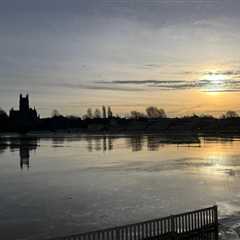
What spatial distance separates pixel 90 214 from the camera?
907 inches

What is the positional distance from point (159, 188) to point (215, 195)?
12.6ft

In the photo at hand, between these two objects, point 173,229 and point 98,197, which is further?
point 98,197

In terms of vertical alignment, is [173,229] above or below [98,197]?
above

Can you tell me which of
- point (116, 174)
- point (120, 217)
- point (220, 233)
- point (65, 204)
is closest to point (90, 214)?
point (120, 217)

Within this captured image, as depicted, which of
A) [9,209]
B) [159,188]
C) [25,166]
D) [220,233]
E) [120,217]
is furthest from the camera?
[25,166]

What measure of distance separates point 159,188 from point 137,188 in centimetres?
132

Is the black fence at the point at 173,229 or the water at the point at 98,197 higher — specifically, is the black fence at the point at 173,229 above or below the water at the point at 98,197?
above

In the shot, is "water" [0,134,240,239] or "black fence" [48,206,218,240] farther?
"water" [0,134,240,239]

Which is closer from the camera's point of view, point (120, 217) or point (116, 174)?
point (120, 217)

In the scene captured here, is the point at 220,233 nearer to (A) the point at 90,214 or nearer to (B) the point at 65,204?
(A) the point at 90,214

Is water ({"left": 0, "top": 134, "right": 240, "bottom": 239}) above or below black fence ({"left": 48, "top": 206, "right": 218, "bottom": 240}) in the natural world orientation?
below

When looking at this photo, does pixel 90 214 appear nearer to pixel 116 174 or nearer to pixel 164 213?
pixel 164 213

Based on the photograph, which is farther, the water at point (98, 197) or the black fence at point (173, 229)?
the water at point (98, 197)

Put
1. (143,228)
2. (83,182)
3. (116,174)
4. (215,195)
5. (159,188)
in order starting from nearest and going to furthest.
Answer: (143,228) < (215,195) < (159,188) < (83,182) < (116,174)
